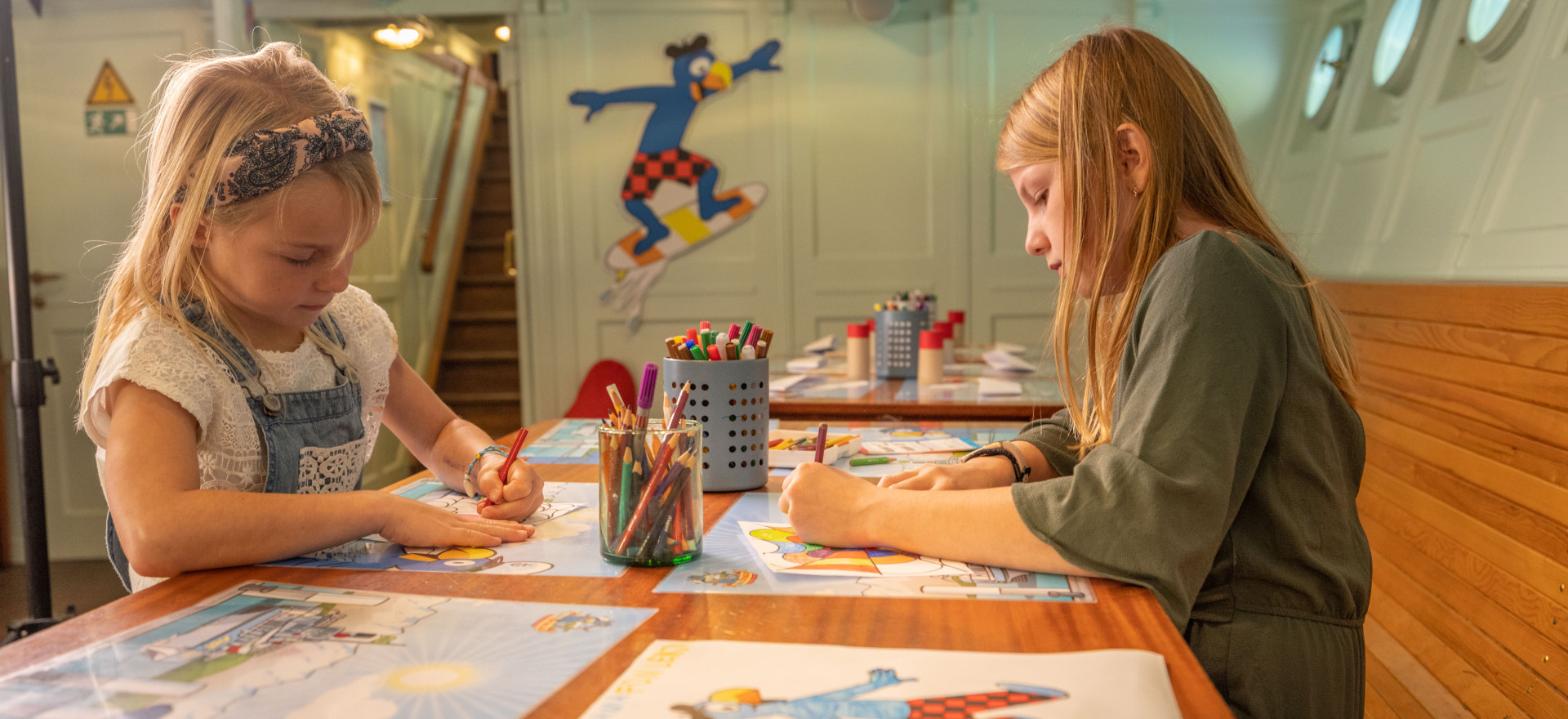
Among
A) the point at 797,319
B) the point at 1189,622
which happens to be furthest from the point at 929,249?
the point at 1189,622

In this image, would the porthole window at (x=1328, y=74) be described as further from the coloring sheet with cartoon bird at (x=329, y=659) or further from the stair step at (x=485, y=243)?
the stair step at (x=485, y=243)

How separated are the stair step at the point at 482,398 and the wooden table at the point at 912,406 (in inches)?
133

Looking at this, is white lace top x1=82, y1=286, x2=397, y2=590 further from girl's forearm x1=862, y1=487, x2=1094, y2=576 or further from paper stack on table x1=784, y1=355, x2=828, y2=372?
paper stack on table x1=784, y1=355, x2=828, y2=372

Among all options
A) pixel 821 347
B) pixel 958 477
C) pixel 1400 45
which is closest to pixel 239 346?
pixel 958 477

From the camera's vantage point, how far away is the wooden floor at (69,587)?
319cm

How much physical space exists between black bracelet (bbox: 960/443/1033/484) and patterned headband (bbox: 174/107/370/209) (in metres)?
0.80

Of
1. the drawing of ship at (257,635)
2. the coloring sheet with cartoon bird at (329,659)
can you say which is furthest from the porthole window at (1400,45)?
the drawing of ship at (257,635)

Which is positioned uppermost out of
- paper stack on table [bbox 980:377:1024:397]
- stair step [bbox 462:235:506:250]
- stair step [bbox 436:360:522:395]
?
stair step [bbox 462:235:506:250]

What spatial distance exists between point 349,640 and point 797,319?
13.5 ft

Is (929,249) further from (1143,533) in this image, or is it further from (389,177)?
(1143,533)

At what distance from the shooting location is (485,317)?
545 centimetres

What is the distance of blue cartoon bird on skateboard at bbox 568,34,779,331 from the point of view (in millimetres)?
4703

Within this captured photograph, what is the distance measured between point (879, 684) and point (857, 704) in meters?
0.04

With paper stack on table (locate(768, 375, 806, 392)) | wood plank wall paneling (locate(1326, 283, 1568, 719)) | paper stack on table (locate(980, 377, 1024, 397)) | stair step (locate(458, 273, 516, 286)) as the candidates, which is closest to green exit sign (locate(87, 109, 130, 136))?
stair step (locate(458, 273, 516, 286))
